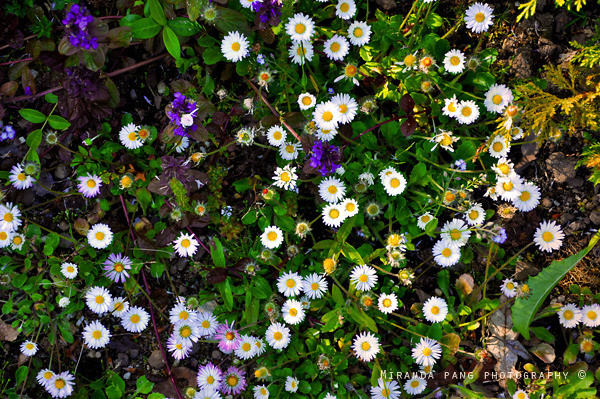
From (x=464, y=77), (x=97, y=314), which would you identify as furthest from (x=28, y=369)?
(x=464, y=77)

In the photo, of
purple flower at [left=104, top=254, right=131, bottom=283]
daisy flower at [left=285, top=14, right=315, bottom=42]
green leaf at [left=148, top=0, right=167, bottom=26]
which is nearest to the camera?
green leaf at [left=148, top=0, right=167, bottom=26]

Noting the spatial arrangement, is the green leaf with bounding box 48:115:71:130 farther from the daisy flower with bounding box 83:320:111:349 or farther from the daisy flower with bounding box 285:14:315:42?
the daisy flower with bounding box 285:14:315:42

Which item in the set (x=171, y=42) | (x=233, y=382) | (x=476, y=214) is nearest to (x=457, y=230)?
(x=476, y=214)

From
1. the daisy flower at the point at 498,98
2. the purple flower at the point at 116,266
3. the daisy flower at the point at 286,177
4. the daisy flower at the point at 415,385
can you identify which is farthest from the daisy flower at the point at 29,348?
the daisy flower at the point at 498,98

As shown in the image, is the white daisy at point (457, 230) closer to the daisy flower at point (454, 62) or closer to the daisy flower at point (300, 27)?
the daisy flower at point (454, 62)

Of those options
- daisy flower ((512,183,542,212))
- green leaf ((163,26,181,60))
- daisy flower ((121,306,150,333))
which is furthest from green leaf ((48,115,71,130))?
daisy flower ((512,183,542,212))

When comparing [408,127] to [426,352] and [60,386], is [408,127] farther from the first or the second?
[60,386]
